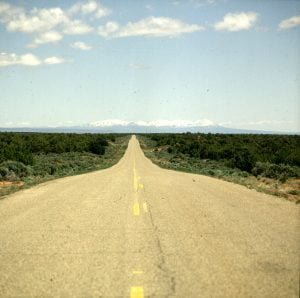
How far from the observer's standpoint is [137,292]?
5105 mm

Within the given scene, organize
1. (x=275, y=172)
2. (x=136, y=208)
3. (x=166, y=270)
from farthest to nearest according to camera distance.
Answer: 1. (x=275, y=172)
2. (x=136, y=208)
3. (x=166, y=270)

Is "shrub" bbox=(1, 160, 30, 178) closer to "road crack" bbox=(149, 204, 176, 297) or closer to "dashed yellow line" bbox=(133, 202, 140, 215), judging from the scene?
"dashed yellow line" bbox=(133, 202, 140, 215)

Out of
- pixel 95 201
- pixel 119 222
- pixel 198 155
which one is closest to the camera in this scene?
pixel 119 222

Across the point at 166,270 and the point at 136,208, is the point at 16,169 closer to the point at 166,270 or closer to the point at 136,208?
the point at 136,208

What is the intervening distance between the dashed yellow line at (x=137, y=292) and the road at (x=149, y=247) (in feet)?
0.08

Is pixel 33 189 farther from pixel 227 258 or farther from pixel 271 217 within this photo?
pixel 227 258

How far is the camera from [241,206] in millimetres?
11586

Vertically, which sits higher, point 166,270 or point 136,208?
point 166,270

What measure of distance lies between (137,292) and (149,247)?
2065 millimetres

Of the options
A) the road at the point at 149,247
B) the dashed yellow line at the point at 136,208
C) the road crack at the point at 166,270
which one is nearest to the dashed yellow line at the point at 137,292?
the road at the point at 149,247

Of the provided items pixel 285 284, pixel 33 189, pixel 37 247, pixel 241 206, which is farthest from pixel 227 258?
pixel 33 189

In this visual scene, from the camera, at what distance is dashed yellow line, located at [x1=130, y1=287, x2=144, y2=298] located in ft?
16.3

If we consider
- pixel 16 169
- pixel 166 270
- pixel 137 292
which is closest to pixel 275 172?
pixel 16 169

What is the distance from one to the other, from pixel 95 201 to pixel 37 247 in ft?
17.7
